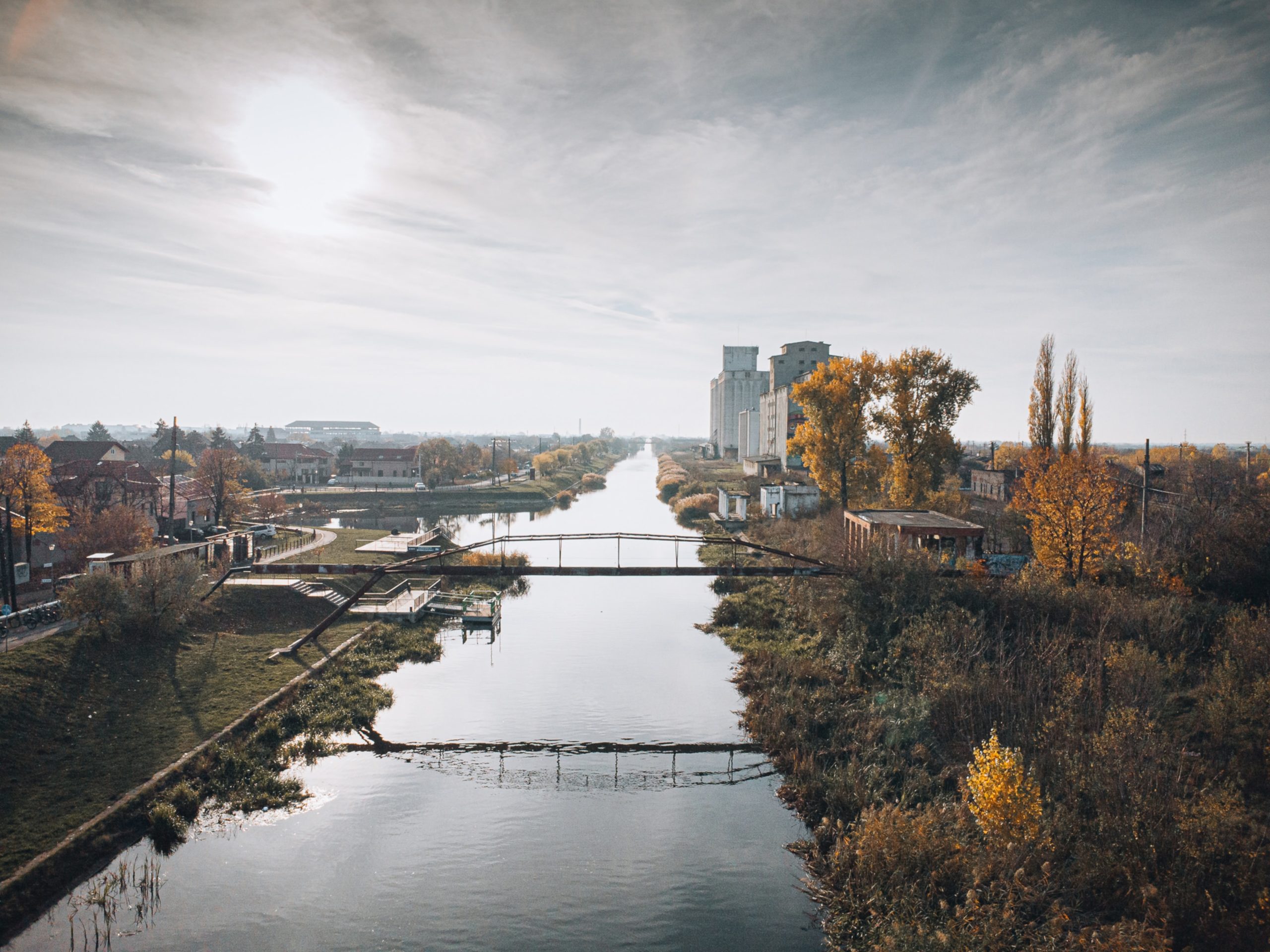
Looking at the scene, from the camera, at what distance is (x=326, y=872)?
12992 millimetres

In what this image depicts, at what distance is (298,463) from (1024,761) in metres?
105

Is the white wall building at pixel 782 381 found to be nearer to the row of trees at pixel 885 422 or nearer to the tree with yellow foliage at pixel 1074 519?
the row of trees at pixel 885 422

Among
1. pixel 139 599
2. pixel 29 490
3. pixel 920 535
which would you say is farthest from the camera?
pixel 29 490

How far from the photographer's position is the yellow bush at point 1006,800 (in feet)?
34.7

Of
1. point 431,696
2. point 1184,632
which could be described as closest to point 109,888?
point 431,696

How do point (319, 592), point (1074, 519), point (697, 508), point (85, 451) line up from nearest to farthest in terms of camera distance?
point (1074, 519) < point (319, 592) < point (85, 451) < point (697, 508)

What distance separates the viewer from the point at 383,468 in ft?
322

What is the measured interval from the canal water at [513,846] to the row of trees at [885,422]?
2073 cm

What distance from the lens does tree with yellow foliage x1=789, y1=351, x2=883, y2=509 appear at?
4025 centimetres

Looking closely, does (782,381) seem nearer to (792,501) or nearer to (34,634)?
(792,501)

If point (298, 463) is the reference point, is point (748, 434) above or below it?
above

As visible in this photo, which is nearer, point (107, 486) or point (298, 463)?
point (107, 486)

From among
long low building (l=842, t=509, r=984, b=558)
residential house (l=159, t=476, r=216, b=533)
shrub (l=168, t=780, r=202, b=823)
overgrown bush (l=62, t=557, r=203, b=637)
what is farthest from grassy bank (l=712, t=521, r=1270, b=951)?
residential house (l=159, t=476, r=216, b=533)

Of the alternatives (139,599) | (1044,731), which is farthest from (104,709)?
A: (1044,731)
